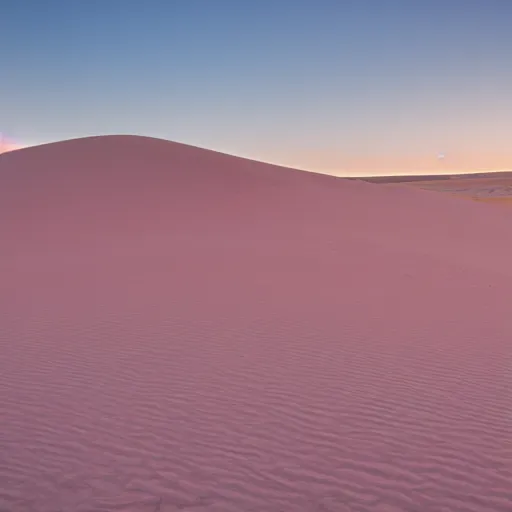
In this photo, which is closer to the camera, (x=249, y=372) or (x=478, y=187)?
(x=249, y=372)

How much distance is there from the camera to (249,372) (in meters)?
6.92

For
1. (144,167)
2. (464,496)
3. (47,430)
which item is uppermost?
(144,167)

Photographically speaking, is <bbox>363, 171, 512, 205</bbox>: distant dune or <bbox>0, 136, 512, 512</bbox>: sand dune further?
<bbox>363, 171, 512, 205</bbox>: distant dune

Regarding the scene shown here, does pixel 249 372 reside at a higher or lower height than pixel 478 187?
lower

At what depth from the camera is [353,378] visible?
6.79 meters

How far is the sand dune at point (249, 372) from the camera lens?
4578 mm

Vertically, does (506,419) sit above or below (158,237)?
below

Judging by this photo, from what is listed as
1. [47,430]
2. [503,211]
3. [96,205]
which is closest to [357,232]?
[96,205]

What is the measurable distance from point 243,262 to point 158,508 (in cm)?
986

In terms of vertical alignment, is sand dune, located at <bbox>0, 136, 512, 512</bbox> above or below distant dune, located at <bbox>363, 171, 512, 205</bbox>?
below

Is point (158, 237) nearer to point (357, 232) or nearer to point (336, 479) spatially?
point (357, 232)

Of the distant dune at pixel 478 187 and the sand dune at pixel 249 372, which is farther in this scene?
the distant dune at pixel 478 187

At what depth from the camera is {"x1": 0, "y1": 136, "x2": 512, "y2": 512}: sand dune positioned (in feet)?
15.0

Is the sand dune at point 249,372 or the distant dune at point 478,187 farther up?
the distant dune at point 478,187
